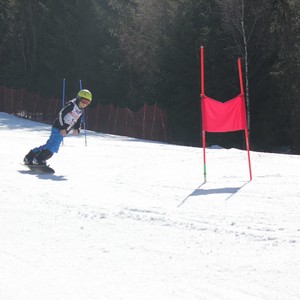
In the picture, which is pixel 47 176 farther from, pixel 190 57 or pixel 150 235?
pixel 190 57

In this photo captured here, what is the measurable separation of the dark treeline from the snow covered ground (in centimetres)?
2034

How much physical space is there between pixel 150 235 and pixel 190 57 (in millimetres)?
27498

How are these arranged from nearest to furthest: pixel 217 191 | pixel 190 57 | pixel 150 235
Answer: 1. pixel 150 235
2. pixel 217 191
3. pixel 190 57

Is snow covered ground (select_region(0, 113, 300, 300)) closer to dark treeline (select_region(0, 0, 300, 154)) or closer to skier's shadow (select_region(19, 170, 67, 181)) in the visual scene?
skier's shadow (select_region(19, 170, 67, 181))

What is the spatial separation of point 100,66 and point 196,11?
34.9 ft

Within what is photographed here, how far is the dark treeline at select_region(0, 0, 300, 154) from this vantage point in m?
30.4

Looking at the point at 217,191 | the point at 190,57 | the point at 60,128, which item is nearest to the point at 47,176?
the point at 60,128

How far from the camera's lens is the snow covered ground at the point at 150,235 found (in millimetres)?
4562

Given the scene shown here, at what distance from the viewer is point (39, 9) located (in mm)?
49875

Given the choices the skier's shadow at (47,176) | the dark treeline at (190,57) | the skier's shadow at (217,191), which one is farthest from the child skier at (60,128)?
the dark treeline at (190,57)

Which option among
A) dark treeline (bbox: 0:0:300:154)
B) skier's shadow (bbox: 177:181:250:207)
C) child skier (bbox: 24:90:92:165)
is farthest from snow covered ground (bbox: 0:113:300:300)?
dark treeline (bbox: 0:0:300:154)

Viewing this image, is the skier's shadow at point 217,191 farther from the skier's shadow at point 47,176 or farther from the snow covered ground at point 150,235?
the skier's shadow at point 47,176

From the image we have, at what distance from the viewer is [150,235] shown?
6086mm

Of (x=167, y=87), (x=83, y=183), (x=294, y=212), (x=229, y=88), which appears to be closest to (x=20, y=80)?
(x=167, y=87)
